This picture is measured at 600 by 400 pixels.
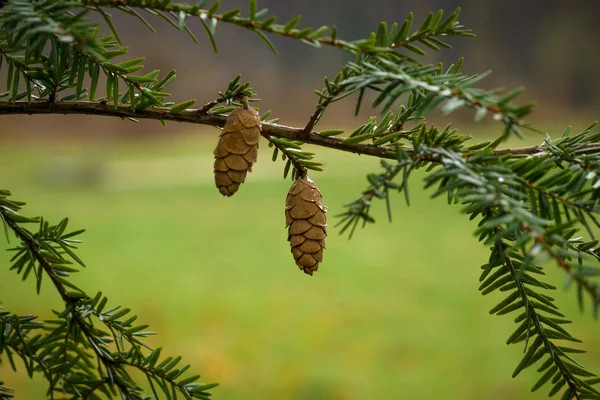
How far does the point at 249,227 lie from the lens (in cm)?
134

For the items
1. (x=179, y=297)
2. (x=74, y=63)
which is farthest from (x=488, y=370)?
(x=74, y=63)

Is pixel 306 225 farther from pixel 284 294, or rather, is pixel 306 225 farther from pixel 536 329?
pixel 284 294

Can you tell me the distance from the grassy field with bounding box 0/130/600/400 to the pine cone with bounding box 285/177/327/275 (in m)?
0.61

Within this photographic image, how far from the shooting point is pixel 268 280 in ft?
3.46

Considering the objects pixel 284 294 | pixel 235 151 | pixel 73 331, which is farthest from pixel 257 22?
pixel 284 294

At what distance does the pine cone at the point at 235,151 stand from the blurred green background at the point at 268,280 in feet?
2.09

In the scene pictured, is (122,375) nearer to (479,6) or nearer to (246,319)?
(246,319)

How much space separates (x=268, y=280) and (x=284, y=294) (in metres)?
0.06

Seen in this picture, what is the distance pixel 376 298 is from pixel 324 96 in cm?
86

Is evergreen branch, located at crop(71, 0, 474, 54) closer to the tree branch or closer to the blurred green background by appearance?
the tree branch

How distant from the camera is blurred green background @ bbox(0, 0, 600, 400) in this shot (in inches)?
31.5

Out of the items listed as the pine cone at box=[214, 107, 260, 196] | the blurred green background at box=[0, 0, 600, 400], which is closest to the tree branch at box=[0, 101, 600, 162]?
the pine cone at box=[214, 107, 260, 196]

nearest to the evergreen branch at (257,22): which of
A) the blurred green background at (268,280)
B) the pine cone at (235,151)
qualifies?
the pine cone at (235,151)

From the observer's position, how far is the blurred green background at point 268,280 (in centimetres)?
80
